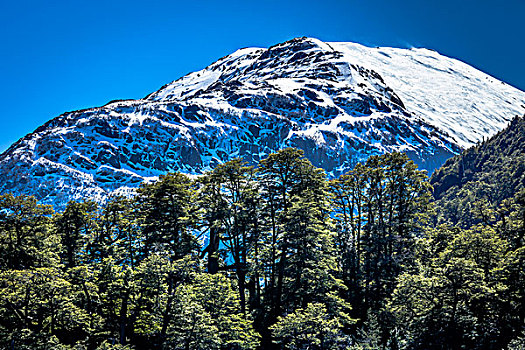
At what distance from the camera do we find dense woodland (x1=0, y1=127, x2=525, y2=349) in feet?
105

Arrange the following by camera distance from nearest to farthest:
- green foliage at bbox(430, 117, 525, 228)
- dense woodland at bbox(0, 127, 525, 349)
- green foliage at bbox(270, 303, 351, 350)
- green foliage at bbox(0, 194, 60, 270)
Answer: dense woodland at bbox(0, 127, 525, 349)
green foliage at bbox(270, 303, 351, 350)
green foliage at bbox(0, 194, 60, 270)
green foliage at bbox(430, 117, 525, 228)

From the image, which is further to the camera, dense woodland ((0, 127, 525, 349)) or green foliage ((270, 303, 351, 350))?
green foliage ((270, 303, 351, 350))

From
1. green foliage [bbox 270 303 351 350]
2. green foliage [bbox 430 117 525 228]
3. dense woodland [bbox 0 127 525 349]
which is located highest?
green foliage [bbox 430 117 525 228]

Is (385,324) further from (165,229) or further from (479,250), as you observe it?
(165,229)

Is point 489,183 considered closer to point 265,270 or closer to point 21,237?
point 265,270

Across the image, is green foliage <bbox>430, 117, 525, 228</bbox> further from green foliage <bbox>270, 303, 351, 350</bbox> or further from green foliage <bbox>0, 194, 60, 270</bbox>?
green foliage <bbox>0, 194, 60, 270</bbox>

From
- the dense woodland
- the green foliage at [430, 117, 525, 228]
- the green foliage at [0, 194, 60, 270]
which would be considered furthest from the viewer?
the green foliage at [430, 117, 525, 228]

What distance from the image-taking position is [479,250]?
3844cm

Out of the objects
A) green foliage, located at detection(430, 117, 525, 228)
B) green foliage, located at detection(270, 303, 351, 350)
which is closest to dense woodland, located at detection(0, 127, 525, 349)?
green foliage, located at detection(270, 303, 351, 350)

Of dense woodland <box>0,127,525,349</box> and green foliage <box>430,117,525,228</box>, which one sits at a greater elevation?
green foliage <box>430,117,525,228</box>

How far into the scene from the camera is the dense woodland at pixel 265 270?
3203 cm

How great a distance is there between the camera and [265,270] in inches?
1764

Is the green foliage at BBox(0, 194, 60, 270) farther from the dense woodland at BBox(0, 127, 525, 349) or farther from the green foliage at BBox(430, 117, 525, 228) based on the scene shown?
the green foliage at BBox(430, 117, 525, 228)

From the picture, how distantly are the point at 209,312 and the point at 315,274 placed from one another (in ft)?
36.4
